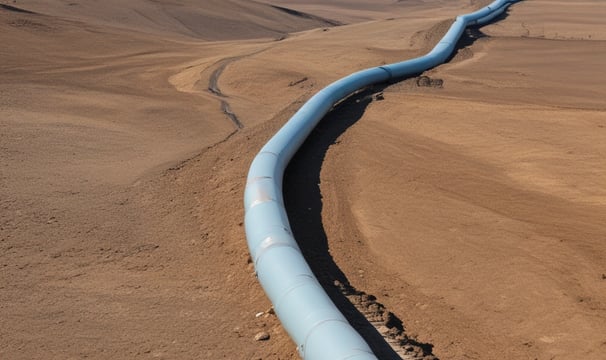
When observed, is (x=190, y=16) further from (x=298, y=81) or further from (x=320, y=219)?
(x=320, y=219)

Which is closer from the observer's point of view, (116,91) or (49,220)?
(49,220)

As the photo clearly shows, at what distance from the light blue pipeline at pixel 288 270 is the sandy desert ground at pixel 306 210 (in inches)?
12.4

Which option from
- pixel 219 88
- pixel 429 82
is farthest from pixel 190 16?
pixel 429 82

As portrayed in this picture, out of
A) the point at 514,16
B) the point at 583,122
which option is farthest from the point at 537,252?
the point at 514,16

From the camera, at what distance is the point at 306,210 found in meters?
8.74

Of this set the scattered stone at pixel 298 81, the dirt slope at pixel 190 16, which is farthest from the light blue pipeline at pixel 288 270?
the dirt slope at pixel 190 16

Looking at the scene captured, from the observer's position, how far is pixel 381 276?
23.6 ft

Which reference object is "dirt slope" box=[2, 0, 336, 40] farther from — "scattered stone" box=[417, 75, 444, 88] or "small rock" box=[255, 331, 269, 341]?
"small rock" box=[255, 331, 269, 341]

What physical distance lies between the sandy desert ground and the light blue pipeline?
316 millimetres

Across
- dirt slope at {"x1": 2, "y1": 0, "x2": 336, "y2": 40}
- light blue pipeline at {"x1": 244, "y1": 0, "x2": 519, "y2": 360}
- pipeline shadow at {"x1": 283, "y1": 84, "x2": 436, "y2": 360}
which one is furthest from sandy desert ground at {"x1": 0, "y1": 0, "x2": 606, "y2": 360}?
dirt slope at {"x1": 2, "y1": 0, "x2": 336, "y2": 40}

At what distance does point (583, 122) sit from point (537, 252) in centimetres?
589

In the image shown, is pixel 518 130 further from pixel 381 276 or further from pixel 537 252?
pixel 381 276

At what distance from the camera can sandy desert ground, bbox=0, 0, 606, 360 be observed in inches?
245

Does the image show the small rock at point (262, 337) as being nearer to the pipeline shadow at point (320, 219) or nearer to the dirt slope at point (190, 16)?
the pipeline shadow at point (320, 219)
